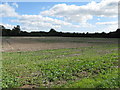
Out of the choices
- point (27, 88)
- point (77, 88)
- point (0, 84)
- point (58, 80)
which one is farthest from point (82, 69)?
point (0, 84)

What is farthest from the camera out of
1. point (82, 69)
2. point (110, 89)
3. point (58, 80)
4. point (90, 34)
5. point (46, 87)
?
point (90, 34)

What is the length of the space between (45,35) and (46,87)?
261 feet

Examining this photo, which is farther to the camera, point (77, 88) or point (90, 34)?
point (90, 34)

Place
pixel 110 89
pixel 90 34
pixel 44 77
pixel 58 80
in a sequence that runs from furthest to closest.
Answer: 1. pixel 90 34
2. pixel 44 77
3. pixel 58 80
4. pixel 110 89

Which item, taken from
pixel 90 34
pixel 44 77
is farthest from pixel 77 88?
pixel 90 34

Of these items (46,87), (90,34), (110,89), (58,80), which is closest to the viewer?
(110,89)

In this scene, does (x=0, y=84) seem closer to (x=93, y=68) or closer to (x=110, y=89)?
(x=110, y=89)

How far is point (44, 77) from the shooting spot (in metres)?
7.83

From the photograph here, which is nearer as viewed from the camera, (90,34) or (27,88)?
(27,88)

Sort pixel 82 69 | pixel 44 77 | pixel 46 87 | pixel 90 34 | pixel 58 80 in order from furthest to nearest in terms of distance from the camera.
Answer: pixel 90 34 → pixel 82 69 → pixel 44 77 → pixel 58 80 → pixel 46 87

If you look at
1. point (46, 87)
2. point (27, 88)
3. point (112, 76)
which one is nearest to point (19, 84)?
point (27, 88)

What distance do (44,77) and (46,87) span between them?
1.35 m

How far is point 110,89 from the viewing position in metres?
6.06

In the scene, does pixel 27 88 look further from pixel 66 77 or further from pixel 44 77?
pixel 66 77
